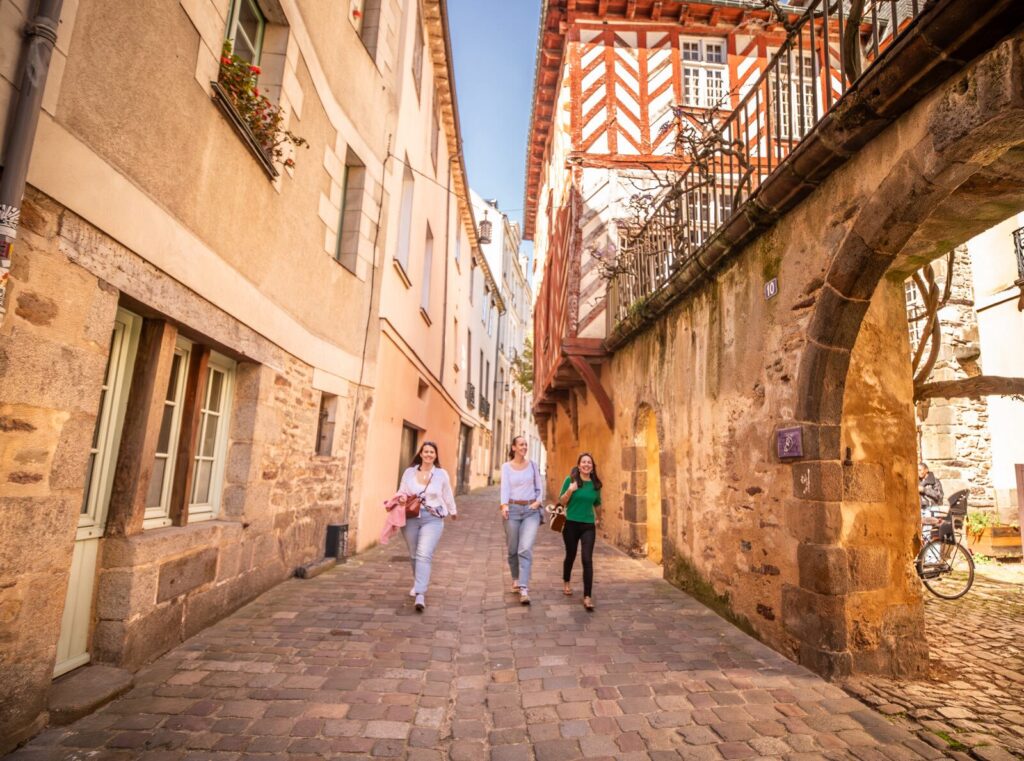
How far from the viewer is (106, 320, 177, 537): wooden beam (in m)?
3.24

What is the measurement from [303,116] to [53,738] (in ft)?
16.5

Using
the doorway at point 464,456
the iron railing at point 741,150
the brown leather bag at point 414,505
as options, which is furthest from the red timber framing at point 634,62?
the doorway at point 464,456

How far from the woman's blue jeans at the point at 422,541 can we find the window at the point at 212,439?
159 cm

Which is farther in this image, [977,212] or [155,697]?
[977,212]

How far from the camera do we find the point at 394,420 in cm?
864

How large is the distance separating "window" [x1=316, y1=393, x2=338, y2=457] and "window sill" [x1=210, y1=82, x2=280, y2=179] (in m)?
2.68

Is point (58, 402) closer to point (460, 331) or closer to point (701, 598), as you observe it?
point (701, 598)

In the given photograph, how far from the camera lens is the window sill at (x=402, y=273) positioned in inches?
314

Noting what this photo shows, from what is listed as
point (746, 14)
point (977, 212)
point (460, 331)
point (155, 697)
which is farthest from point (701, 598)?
point (460, 331)

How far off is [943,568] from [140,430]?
7.29 metres

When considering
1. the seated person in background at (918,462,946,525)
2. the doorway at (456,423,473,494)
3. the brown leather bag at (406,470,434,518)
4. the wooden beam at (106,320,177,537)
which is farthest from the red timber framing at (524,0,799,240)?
the doorway at (456,423,473,494)

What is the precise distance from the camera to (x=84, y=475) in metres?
2.70

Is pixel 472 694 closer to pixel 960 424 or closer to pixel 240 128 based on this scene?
pixel 240 128

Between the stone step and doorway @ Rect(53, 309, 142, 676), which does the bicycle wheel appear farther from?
doorway @ Rect(53, 309, 142, 676)
